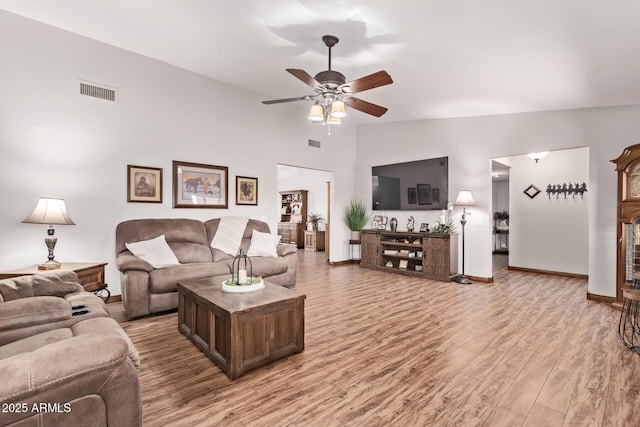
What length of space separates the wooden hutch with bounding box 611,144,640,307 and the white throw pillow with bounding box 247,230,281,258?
4.74 meters

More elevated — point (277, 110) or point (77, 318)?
point (277, 110)

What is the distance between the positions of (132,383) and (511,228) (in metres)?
7.70

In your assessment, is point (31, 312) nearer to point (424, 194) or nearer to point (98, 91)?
point (98, 91)

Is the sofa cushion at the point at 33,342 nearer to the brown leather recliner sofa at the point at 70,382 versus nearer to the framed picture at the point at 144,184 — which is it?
the brown leather recliner sofa at the point at 70,382

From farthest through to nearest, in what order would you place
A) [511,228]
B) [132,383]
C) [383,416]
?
1. [511,228]
2. [383,416]
3. [132,383]

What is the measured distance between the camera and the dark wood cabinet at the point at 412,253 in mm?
5691

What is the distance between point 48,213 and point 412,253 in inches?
227

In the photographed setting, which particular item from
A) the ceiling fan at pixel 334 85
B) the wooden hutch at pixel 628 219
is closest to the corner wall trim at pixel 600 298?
the wooden hutch at pixel 628 219

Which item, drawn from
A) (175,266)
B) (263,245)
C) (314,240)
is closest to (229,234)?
(263,245)

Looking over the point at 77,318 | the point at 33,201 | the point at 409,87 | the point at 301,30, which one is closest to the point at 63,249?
the point at 33,201

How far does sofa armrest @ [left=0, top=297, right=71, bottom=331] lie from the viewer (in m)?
1.72

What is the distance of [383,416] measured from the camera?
1.88 m

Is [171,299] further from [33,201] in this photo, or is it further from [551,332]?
[551,332]

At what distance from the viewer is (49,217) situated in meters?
3.31
